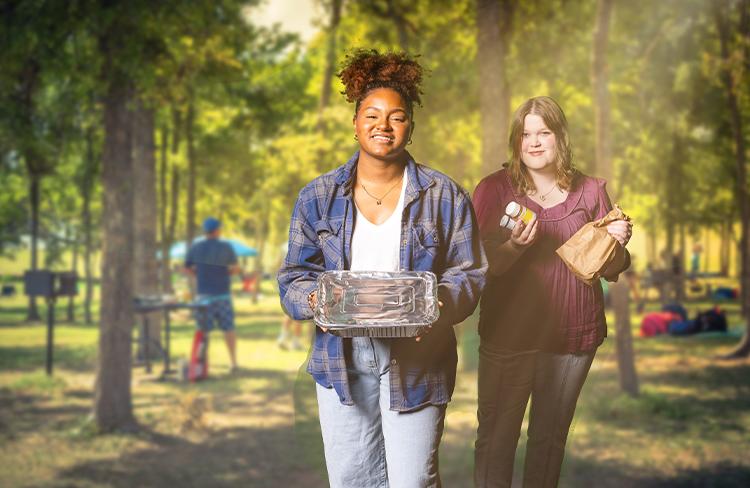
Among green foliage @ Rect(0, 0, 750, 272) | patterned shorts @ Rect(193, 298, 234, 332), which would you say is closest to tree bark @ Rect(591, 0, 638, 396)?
green foliage @ Rect(0, 0, 750, 272)

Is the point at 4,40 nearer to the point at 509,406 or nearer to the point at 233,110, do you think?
the point at 233,110

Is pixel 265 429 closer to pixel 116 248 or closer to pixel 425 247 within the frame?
pixel 116 248

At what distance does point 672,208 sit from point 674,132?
1569 mm

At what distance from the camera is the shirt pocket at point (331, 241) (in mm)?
2207

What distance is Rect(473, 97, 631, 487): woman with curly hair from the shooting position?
91.7 inches

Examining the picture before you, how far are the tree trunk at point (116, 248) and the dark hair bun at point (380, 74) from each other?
891cm

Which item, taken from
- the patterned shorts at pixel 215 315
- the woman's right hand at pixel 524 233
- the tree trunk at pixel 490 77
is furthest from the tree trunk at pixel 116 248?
the woman's right hand at pixel 524 233

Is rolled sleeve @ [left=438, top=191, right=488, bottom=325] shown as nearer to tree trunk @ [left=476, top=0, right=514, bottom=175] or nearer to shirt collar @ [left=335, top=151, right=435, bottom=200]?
shirt collar @ [left=335, top=151, right=435, bottom=200]

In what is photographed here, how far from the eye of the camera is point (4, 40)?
840 cm

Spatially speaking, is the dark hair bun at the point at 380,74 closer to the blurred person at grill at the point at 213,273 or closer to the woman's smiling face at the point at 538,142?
the woman's smiling face at the point at 538,142

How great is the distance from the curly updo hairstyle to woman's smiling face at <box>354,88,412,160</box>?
2 centimetres

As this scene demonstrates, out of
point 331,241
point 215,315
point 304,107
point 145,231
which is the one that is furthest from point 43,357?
point 331,241

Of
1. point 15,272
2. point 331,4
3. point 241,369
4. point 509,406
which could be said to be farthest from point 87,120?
point 509,406

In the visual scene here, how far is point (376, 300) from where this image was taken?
72.7 inches
